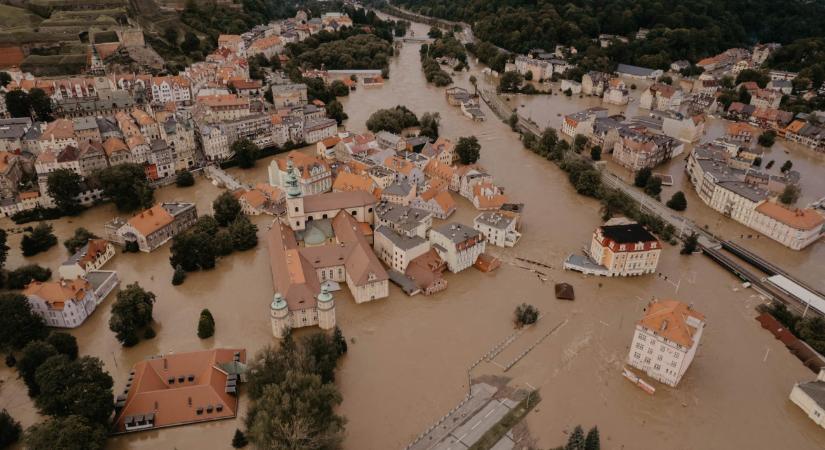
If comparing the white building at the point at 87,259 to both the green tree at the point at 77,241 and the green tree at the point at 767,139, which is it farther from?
the green tree at the point at 767,139

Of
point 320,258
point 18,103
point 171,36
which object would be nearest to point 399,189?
point 320,258

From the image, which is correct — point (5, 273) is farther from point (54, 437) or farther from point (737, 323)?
point (737, 323)

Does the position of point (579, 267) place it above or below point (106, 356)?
above

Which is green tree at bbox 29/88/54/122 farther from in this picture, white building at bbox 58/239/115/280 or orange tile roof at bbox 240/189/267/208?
orange tile roof at bbox 240/189/267/208

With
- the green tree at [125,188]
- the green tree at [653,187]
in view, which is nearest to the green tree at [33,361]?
the green tree at [125,188]

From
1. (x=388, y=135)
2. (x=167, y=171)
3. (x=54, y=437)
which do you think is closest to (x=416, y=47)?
(x=388, y=135)

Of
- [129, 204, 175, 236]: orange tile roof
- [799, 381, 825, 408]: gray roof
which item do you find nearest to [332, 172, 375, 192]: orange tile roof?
[129, 204, 175, 236]: orange tile roof
